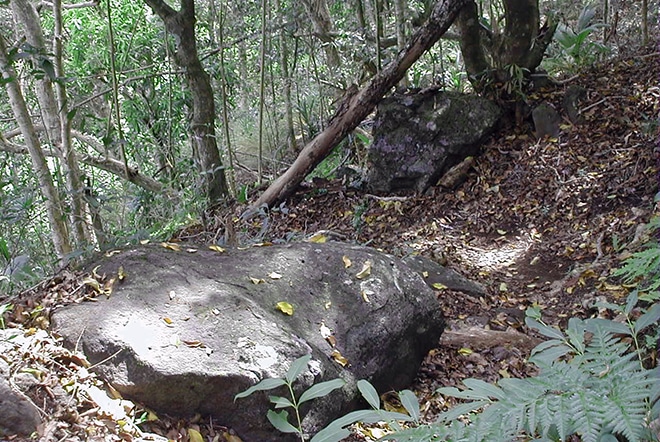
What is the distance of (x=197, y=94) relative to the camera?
6383 mm

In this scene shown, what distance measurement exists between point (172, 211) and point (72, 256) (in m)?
3.32

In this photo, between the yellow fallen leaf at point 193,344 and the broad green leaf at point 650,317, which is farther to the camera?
the yellow fallen leaf at point 193,344

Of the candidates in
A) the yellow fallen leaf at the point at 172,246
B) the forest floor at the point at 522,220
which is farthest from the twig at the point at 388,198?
the yellow fallen leaf at the point at 172,246

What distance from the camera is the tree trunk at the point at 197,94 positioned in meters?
6.11

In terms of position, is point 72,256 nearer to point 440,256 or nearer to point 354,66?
point 440,256

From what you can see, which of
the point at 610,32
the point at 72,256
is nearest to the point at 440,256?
the point at 72,256

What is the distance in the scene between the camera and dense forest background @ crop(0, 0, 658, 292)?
491 cm

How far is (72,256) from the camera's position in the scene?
9.94 ft

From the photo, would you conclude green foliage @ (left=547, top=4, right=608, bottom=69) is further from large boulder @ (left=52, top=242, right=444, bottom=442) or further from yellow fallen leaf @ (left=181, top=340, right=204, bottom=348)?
yellow fallen leaf @ (left=181, top=340, right=204, bottom=348)

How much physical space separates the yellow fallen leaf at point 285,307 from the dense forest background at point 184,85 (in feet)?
6.66

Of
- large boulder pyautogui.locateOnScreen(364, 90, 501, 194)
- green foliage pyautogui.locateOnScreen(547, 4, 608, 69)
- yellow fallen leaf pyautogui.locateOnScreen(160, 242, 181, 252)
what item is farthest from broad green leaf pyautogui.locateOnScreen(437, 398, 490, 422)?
green foliage pyautogui.locateOnScreen(547, 4, 608, 69)

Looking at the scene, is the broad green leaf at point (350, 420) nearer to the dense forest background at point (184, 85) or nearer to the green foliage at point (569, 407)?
the green foliage at point (569, 407)

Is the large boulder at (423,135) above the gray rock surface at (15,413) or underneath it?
above

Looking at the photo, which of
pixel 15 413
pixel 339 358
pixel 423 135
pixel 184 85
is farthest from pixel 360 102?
pixel 15 413
